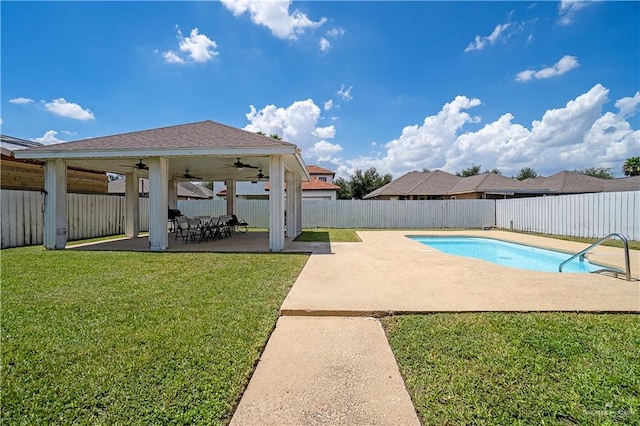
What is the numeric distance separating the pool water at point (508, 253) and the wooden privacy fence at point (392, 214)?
407 cm

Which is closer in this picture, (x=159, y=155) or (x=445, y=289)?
(x=445, y=289)

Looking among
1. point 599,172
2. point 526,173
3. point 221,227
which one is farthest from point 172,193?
point 599,172

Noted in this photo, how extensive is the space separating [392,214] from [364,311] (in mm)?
16686

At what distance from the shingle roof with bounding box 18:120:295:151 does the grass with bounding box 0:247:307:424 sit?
180 inches

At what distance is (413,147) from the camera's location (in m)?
26.5

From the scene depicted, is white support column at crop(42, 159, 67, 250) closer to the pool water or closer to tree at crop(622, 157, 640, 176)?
the pool water

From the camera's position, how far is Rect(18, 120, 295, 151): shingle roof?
9398 millimetres

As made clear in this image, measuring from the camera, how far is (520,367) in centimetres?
264

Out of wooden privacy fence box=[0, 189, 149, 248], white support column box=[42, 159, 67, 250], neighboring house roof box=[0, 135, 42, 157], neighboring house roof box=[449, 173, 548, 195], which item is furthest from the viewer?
neighboring house roof box=[449, 173, 548, 195]

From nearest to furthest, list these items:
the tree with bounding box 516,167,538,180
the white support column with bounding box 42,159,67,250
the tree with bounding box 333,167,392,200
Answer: the white support column with bounding box 42,159,67,250 → the tree with bounding box 333,167,392,200 → the tree with bounding box 516,167,538,180

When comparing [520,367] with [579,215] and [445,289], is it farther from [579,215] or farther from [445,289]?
[579,215]

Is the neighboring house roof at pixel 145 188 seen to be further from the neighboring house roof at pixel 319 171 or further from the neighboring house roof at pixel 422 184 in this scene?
the neighboring house roof at pixel 422 184

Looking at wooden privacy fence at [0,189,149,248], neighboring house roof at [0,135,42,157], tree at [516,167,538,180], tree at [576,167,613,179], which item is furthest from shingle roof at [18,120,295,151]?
tree at [576,167,613,179]

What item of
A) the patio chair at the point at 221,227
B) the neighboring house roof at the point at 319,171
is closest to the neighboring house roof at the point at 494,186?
the neighboring house roof at the point at 319,171
